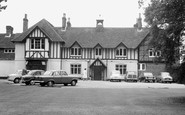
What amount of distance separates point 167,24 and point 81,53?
32.7 meters

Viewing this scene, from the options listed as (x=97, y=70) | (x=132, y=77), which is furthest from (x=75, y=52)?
(x=132, y=77)

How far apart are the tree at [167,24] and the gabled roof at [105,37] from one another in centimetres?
3102

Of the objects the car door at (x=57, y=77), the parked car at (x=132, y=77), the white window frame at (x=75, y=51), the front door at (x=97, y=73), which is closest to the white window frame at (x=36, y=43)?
the white window frame at (x=75, y=51)

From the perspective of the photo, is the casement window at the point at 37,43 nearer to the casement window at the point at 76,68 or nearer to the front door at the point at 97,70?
the casement window at the point at 76,68

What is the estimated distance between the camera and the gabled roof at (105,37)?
48.4 metres

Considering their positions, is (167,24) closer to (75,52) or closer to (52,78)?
(52,78)

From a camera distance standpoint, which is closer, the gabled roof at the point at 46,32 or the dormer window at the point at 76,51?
the gabled roof at the point at 46,32

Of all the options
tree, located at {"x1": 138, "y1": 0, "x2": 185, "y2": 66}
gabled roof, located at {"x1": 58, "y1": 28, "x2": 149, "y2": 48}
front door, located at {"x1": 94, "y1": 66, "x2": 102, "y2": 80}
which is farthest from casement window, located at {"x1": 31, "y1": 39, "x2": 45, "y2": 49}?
tree, located at {"x1": 138, "y1": 0, "x2": 185, "y2": 66}

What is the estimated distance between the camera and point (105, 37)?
50312 mm

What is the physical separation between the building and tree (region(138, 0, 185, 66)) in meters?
29.4

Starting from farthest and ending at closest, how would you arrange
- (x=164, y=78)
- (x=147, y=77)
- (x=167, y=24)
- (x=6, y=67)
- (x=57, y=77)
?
(x=6, y=67) → (x=147, y=77) → (x=164, y=78) → (x=57, y=77) → (x=167, y=24)

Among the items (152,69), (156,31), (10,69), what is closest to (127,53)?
(152,69)

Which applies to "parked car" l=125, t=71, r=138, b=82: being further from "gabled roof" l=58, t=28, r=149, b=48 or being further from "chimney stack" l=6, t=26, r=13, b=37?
"chimney stack" l=6, t=26, r=13, b=37

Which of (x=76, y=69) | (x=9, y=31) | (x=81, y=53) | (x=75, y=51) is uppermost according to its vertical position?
(x=9, y=31)
